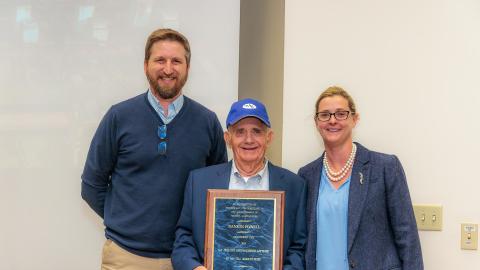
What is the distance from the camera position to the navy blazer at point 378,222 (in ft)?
6.10

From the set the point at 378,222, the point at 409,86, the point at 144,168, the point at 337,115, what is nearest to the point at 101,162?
the point at 144,168

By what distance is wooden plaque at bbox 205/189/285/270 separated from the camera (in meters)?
1.79

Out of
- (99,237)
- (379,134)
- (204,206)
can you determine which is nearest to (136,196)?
(204,206)

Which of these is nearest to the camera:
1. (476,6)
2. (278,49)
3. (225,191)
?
(225,191)

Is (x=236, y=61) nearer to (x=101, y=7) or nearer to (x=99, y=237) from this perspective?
(x=101, y=7)

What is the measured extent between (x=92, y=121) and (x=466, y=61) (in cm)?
198

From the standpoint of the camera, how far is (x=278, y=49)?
8.11 feet

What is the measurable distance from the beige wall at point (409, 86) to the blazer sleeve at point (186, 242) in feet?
2.31

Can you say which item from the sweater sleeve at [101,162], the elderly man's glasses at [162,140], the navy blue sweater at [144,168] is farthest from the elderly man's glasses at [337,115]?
the sweater sleeve at [101,162]

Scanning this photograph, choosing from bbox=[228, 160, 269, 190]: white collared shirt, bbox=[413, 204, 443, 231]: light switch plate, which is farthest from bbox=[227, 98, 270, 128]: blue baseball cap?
bbox=[413, 204, 443, 231]: light switch plate

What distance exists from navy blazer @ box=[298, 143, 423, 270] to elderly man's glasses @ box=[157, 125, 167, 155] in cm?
67

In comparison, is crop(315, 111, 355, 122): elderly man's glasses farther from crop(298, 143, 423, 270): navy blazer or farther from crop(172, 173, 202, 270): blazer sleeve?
crop(172, 173, 202, 270): blazer sleeve

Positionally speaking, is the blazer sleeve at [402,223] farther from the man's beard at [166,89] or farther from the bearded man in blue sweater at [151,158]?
the man's beard at [166,89]

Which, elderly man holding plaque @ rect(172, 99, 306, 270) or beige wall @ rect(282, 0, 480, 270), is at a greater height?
beige wall @ rect(282, 0, 480, 270)
